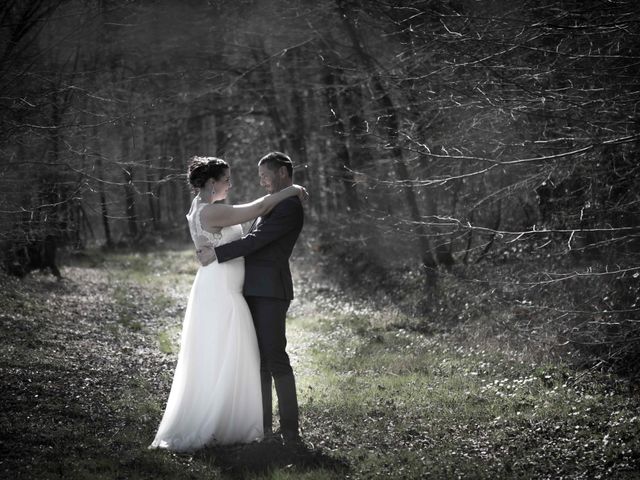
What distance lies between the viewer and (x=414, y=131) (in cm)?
1109

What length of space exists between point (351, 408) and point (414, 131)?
198 inches

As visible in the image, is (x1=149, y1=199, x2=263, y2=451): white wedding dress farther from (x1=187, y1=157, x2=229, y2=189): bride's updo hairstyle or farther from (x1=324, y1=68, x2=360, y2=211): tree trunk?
(x1=324, y1=68, x2=360, y2=211): tree trunk

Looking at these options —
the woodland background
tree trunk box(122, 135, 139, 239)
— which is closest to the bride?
the woodland background

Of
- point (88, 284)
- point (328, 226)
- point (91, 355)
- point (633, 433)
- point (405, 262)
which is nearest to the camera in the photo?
point (633, 433)

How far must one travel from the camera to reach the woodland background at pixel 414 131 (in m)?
8.02

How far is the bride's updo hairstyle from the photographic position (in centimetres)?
674

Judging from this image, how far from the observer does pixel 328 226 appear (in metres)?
24.8

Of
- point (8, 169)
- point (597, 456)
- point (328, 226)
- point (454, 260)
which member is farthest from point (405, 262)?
point (597, 456)

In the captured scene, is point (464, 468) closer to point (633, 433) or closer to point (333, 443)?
point (333, 443)

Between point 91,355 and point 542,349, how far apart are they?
6768 millimetres

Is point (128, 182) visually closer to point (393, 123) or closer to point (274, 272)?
point (274, 272)

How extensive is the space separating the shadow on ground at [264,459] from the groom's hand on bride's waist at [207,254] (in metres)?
1.76

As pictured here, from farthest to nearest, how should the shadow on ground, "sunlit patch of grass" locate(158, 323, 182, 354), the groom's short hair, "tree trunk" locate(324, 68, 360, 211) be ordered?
"tree trunk" locate(324, 68, 360, 211) → "sunlit patch of grass" locate(158, 323, 182, 354) → the groom's short hair → the shadow on ground

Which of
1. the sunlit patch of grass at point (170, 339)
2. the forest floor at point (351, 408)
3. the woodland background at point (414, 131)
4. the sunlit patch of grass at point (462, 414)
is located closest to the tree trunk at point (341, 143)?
the woodland background at point (414, 131)
